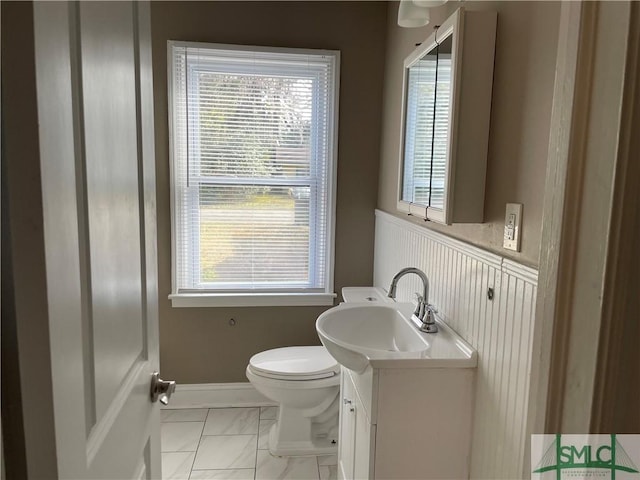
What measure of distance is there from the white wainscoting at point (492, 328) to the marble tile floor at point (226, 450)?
3.36 feet

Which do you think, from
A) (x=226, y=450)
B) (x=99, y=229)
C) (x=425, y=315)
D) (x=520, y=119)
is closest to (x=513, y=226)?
(x=520, y=119)

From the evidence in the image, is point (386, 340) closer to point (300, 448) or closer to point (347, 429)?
point (347, 429)

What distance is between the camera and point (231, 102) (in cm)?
246

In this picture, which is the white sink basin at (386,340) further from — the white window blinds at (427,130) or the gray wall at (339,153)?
the gray wall at (339,153)

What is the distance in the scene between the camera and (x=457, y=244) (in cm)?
145

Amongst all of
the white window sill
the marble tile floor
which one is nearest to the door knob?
the marble tile floor

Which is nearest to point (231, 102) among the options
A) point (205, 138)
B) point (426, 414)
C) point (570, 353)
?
point (205, 138)

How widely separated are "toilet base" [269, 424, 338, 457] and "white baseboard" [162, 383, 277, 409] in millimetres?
487

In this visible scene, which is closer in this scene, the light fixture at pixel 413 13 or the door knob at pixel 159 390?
the door knob at pixel 159 390

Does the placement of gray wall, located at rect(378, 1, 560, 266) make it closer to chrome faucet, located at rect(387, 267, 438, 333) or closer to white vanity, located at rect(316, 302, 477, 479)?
chrome faucet, located at rect(387, 267, 438, 333)

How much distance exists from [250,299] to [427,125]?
1.53m

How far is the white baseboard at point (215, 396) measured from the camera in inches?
104

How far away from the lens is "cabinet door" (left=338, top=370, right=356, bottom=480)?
5.30ft

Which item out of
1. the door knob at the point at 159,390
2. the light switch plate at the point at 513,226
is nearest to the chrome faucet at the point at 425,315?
the light switch plate at the point at 513,226
